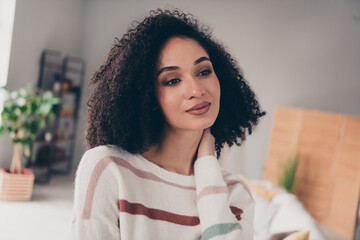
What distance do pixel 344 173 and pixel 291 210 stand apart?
7.39 ft

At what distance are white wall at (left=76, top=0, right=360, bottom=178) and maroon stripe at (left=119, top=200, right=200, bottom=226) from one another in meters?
5.41

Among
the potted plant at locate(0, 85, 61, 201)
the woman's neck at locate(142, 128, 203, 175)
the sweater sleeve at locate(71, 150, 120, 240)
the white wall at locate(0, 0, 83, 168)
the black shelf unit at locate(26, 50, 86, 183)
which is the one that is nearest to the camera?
the sweater sleeve at locate(71, 150, 120, 240)

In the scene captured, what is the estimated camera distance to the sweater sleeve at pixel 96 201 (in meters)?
1.04

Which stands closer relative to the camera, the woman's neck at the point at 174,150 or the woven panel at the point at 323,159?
the woman's neck at the point at 174,150

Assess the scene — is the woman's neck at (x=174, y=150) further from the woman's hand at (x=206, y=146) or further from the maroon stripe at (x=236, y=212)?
the maroon stripe at (x=236, y=212)

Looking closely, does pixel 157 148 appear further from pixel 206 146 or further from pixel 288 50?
pixel 288 50

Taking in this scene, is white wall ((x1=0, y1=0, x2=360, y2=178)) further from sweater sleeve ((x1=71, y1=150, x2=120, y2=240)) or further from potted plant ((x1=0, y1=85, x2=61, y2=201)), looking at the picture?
sweater sleeve ((x1=71, y1=150, x2=120, y2=240))

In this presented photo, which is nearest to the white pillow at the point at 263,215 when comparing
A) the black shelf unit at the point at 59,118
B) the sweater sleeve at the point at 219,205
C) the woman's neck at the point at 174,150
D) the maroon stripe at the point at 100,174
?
the sweater sleeve at the point at 219,205

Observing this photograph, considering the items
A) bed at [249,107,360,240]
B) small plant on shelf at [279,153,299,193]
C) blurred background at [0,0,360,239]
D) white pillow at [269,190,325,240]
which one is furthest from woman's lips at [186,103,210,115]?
blurred background at [0,0,360,239]

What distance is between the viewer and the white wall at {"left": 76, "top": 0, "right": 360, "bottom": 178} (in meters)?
6.22

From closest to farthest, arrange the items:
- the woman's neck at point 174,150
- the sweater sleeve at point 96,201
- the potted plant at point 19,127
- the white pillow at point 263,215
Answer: the sweater sleeve at point 96,201 → the woman's neck at point 174,150 → the white pillow at point 263,215 → the potted plant at point 19,127

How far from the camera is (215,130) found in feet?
4.98

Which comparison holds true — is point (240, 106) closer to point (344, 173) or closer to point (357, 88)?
point (344, 173)

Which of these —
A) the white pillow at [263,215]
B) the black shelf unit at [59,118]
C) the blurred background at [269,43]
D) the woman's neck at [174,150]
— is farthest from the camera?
the blurred background at [269,43]
